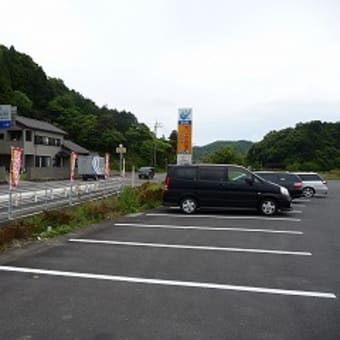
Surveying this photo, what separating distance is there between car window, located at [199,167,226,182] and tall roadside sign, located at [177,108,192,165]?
6.07 meters

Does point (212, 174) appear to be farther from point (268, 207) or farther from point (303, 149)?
point (303, 149)

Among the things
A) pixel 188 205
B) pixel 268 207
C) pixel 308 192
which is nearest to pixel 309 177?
pixel 308 192

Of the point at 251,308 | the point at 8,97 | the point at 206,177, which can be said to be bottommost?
the point at 251,308

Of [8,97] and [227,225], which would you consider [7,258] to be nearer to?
[227,225]

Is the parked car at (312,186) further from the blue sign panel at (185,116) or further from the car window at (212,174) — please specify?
the car window at (212,174)

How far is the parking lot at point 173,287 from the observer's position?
4.12 meters

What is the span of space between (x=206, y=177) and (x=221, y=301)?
9.78m

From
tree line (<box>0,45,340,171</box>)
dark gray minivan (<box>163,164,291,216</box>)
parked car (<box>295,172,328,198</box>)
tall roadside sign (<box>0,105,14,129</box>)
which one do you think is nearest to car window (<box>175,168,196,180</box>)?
dark gray minivan (<box>163,164,291,216</box>)

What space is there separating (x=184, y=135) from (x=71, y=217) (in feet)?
36.6

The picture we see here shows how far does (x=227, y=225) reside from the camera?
453 inches

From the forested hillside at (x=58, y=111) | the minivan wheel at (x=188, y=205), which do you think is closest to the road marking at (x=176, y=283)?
the minivan wheel at (x=188, y=205)

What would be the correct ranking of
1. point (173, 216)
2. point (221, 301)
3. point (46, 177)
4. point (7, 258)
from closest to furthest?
point (221, 301) < point (7, 258) < point (173, 216) < point (46, 177)

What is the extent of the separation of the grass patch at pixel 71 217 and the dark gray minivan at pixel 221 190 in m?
1.31

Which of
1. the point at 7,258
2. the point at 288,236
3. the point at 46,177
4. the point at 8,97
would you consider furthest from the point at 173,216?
the point at 8,97
